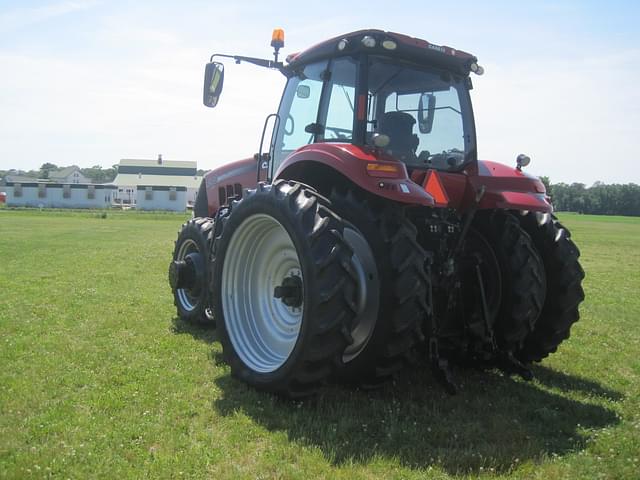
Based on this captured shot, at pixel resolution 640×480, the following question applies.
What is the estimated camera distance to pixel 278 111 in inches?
246

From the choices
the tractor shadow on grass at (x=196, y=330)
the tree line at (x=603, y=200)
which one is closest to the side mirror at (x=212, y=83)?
the tractor shadow on grass at (x=196, y=330)

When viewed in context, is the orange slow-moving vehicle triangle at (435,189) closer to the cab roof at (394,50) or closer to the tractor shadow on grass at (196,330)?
the cab roof at (394,50)

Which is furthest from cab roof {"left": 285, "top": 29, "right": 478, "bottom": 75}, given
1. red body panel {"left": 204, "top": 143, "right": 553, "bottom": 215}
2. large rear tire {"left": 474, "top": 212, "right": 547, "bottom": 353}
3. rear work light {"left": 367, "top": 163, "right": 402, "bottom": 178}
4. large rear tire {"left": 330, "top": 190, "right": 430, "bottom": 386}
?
large rear tire {"left": 474, "top": 212, "right": 547, "bottom": 353}

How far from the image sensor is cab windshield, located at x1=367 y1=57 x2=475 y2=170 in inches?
201

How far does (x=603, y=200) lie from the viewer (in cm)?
9394

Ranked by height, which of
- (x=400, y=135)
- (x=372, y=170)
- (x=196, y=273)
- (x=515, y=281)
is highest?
(x=400, y=135)

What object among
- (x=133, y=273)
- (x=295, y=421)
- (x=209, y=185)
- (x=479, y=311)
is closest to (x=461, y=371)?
(x=479, y=311)

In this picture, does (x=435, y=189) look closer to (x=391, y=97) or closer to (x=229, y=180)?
(x=391, y=97)

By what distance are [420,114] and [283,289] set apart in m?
2.12

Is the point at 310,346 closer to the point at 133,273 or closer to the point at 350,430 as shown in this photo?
the point at 350,430

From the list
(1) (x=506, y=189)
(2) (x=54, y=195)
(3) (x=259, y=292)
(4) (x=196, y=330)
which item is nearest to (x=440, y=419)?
(3) (x=259, y=292)

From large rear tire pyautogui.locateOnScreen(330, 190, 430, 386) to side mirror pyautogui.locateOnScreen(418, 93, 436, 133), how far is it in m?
1.23

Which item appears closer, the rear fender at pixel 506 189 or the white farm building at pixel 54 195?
the rear fender at pixel 506 189

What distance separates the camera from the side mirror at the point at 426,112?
5379mm
